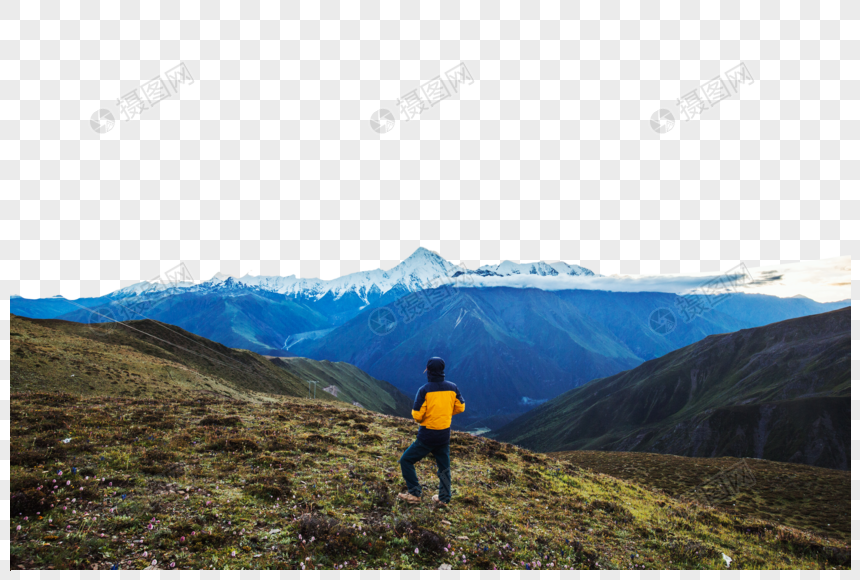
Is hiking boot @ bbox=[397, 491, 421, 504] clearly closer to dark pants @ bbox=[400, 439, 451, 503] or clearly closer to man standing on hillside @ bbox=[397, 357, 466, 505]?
man standing on hillside @ bbox=[397, 357, 466, 505]

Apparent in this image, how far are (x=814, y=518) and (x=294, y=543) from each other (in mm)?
36515

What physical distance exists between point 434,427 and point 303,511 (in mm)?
4316

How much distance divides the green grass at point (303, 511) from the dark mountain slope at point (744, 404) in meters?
116

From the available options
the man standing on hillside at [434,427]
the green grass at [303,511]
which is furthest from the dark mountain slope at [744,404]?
the man standing on hillside at [434,427]

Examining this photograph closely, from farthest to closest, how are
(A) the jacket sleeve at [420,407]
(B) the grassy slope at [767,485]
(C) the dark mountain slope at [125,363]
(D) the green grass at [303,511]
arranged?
(C) the dark mountain slope at [125,363], (B) the grassy slope at [767,485], (A) the jacket sleeve at [420,407], (D) the green grass at [303,511]

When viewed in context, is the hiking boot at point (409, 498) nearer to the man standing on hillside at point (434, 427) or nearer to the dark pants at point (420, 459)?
the man standing on hillside at point (434, 427)

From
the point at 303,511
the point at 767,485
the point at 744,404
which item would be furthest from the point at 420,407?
the point at 744,404

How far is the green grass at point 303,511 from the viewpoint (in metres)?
7.98

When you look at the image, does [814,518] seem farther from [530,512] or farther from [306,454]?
[306,454]

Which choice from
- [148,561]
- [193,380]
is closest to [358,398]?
[193,380]

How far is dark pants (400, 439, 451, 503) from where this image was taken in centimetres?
1176

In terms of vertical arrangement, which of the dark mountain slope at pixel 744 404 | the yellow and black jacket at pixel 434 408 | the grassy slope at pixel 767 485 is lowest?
the dark mountain slope at pixel 744 404

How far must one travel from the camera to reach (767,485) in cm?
3288

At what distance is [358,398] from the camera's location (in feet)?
584
